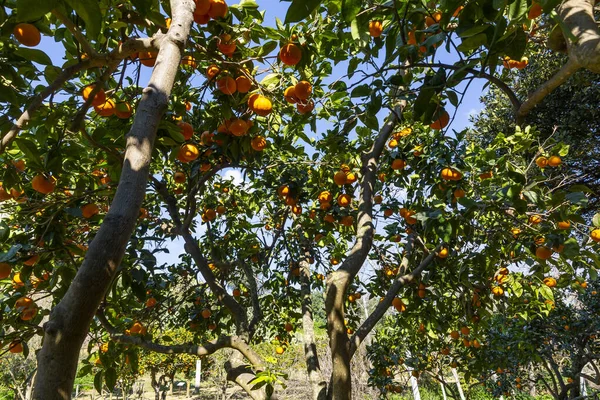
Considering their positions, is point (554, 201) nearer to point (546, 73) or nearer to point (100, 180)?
point (100, 180)

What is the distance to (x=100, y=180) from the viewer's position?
2.41 m

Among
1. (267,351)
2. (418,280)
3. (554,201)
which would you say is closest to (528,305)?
(418,280)

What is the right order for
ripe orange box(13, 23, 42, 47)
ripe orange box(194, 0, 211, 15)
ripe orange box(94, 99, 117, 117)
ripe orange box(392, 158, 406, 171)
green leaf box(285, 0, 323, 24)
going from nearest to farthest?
green leaf box(285, 0, 323, 24) → ripe orange box(13, 23, 42, 47) → ripe orange box(194, 0, 211, 15) → ripe orange box(94, 99, 117, 117) → ripe orange box(392, 158, 406, 171)

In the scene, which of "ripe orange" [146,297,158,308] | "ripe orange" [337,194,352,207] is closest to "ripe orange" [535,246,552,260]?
"ripe orange" [337,194,352,207]

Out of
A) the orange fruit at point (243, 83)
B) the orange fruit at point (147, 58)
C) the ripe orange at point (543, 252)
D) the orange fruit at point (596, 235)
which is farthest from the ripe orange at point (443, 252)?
the orange fruit at point (147, 58)

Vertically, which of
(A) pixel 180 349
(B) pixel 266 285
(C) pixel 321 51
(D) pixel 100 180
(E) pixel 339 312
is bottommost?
(A) pixel 180 349

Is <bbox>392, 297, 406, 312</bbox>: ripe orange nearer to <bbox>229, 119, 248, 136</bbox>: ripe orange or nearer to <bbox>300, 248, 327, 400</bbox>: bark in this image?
<bbox>300, 248, 327, 400</bbox>: bark

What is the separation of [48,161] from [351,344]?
192 centimetres

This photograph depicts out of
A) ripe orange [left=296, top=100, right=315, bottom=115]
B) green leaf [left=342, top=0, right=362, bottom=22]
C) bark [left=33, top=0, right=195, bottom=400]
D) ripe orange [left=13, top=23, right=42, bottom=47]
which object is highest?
ripe orange [left=296, top=100, right=315, bottom=115]

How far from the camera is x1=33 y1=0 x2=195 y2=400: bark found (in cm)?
64

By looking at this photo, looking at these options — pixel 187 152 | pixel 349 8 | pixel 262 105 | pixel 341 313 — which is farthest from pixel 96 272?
pixel 341 313

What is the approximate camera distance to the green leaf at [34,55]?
136cm

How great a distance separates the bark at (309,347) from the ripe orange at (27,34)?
9.09 feet

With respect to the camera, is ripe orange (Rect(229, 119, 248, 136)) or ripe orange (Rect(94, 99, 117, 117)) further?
ripe orange (Rect(229, 119, 248, 136))
